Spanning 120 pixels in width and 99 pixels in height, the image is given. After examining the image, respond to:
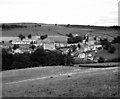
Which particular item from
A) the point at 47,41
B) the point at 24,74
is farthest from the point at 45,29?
the point at 24,74

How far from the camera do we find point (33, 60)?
75.0m

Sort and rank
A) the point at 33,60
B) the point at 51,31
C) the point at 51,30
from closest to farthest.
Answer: the point at 33,60
the point at 51,31
the point at 51,30

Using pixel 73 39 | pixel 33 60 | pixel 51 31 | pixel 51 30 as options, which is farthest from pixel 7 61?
pixel 51 30

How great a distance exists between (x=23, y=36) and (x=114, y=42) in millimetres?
49834

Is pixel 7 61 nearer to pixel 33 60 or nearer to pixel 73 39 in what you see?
pixel 33 60

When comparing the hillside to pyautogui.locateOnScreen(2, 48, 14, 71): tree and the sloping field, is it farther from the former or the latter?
pyautogui.locateOnScreen(2, 48, 14, 71): tree

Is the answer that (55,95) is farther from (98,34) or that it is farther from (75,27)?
(75,27)

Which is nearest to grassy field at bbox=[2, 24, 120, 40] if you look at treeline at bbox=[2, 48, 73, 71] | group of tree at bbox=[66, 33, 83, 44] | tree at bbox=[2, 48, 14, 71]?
group of tree at bbox=[66, 33, 83, 44]

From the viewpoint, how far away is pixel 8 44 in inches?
5433

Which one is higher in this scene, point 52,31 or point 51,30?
point 51,30

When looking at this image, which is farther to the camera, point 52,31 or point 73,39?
point 52,31

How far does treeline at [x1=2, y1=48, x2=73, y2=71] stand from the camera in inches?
2781

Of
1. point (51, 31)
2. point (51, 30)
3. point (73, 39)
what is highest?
point (51, 30)

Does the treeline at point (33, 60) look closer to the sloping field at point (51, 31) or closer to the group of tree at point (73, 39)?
the group of tree at point (73, 39)
